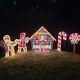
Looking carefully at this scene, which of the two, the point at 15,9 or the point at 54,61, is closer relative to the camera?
the point at 54,61

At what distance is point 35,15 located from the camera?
21.8 m

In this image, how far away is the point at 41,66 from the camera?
16.3m

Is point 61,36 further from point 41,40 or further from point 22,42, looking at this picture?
point 22,42

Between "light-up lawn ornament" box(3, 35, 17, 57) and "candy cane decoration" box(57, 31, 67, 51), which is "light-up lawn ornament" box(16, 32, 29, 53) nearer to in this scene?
"light-up lawn ornament" box(3, 35, 17, 57)

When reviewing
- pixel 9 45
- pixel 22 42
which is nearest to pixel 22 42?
pixel 22 42

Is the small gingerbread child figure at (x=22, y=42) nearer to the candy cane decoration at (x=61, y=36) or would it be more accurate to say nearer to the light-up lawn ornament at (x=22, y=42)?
the light-up lawn ornament at (x=22, y=42)

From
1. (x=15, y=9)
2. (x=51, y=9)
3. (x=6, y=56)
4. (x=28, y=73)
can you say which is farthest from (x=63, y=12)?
(x=28, y=73)

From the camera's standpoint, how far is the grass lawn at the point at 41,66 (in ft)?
48.0

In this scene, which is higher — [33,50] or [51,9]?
[51,9]

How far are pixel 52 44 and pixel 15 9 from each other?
4568mm

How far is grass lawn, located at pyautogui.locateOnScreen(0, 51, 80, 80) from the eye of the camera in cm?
1463

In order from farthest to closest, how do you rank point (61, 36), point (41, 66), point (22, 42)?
point (61, 36)
point (22, 42)
point (41, 66)

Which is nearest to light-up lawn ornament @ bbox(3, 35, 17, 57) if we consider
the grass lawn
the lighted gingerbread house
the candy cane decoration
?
the grass lawn

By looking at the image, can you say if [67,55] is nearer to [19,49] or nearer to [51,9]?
[19,49]
